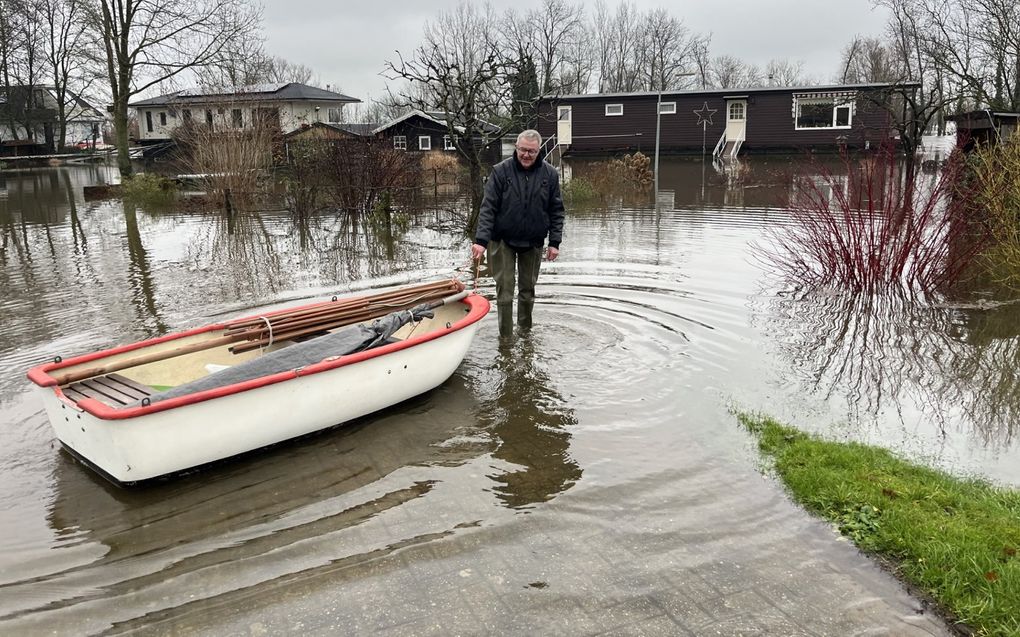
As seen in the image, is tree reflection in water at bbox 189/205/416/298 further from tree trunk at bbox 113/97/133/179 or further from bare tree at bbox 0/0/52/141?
bare tree at bbox 0/0/52/141

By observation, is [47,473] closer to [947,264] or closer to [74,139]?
[947,264]

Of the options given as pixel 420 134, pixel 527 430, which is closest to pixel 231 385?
pixel 527 430

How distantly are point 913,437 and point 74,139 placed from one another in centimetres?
8887

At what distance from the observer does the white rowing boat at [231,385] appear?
4.50 m

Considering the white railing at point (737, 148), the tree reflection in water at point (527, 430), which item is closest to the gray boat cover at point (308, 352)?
the tree reflection in water at point (527, 430)

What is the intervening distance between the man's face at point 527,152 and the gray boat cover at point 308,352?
1.68 meters

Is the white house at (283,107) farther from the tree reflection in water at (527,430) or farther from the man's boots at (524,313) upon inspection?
the tree reflection in water at (527,430)

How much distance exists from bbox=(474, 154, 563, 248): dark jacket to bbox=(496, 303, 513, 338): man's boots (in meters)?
0.65

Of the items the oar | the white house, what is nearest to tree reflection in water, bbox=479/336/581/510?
the oar

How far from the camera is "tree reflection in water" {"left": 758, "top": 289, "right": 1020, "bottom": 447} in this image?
19.5 feet

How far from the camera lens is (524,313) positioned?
26.2 feet

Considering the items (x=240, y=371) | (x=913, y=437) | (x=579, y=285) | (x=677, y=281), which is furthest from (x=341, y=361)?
(x=677, y=281)

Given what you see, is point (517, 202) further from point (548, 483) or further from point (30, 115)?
point (30, 115)

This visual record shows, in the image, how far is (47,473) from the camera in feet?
16.3
